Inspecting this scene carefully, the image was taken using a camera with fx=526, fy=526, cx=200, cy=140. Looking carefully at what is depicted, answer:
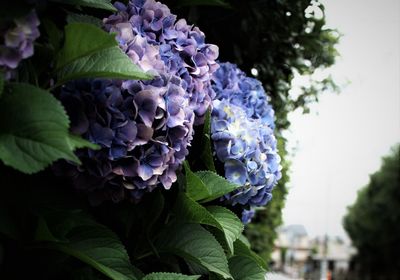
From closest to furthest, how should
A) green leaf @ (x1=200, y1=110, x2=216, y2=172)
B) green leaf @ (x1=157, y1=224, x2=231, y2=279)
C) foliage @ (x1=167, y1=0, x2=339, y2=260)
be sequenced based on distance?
green leaf @ (x1=157, y1=224, x2=231, y2=279)
green leaf @ (x1=200, y1=110, x2=216, y2=172)
foliage @ (x1=167, y1=0, x2=339, y2=260)

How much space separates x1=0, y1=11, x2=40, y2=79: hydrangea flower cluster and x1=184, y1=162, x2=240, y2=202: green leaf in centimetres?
50

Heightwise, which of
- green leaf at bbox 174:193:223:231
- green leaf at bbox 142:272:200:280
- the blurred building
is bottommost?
the blurred building

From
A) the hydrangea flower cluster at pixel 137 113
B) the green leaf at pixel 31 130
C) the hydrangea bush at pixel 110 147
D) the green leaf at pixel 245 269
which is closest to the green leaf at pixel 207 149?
the hydrangea bush at pixel 110 147

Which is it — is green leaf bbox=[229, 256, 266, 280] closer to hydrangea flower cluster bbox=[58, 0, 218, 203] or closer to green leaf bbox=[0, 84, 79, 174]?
hydrangea flower cluster bbox=[58, 0, 218, 203]

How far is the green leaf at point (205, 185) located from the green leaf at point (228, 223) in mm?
48

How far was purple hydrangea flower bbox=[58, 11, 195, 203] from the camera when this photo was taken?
1.00m

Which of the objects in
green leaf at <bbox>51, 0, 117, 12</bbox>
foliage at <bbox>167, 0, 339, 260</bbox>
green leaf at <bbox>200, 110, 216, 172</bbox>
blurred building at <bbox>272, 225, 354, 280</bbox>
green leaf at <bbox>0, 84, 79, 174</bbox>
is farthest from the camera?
blurred building at <bbox>272, 225, 354, 280</bbox>

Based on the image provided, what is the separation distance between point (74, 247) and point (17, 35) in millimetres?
418

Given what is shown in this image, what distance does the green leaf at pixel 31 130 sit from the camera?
2.61ft

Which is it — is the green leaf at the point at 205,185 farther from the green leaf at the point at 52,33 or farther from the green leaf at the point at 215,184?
the green leaf at the point at 52,33

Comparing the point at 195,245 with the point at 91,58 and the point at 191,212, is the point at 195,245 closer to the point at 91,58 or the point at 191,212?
the point at 191,212

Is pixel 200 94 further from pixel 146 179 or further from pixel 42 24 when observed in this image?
pixel 42 24

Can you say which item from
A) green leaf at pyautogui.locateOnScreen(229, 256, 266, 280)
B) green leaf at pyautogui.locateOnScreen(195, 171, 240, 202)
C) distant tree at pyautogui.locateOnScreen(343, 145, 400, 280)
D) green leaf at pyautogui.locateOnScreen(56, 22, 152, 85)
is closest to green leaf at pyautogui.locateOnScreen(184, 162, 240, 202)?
green leaf at pyautogui.locateOnScreen(195, 171, 240, 202)

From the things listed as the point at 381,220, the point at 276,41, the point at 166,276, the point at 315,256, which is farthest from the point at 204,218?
the point at 315,256
